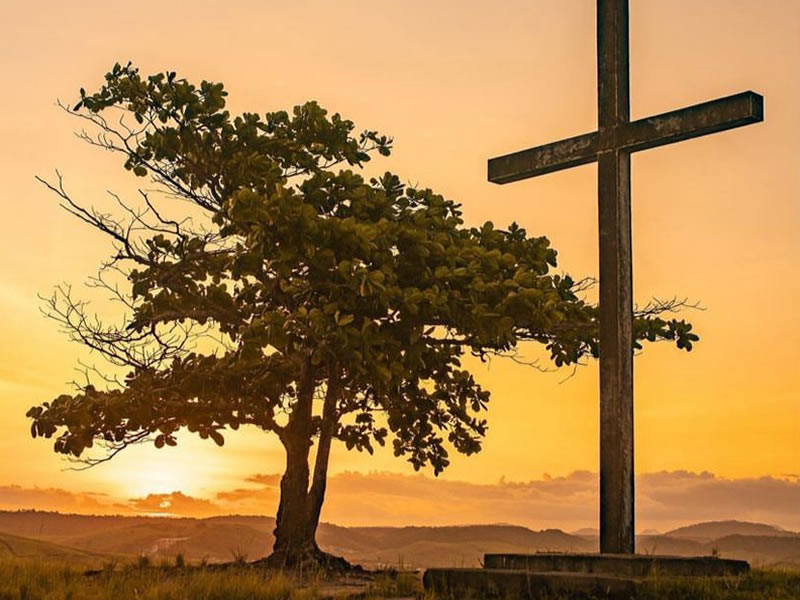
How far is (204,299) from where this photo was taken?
58.0ft

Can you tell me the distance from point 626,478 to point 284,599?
13.7 ft

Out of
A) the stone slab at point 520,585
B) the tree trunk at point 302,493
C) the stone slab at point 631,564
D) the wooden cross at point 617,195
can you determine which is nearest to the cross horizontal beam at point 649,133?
the wooden cross at point 617,195

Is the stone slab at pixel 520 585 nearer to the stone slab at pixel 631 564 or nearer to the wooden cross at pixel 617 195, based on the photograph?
the stone slab at pixel 631 564

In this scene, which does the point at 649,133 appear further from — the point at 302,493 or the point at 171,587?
the point at 302,493

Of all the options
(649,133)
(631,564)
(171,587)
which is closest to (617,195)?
(649,133)

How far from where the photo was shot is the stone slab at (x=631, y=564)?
421 inches

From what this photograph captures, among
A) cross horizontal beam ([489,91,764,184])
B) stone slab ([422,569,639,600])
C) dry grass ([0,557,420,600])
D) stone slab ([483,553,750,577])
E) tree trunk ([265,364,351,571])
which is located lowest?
dry grass ([0,557,420,600])

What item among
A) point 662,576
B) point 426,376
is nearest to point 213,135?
point 426,376

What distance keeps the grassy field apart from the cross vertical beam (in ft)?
5.63

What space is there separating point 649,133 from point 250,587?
7.18 metres

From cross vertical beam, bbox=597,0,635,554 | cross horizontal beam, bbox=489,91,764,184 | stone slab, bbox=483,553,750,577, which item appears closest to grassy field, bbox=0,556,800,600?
stone slab, bbox=483,553,750,577

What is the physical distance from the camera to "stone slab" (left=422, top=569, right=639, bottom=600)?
10078 mm

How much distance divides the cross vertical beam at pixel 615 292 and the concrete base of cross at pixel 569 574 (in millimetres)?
916

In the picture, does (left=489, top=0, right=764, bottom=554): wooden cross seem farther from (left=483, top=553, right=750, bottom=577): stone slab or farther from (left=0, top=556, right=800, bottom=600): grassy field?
(left=0, top=556, right=800, bottom=600): grassy field
